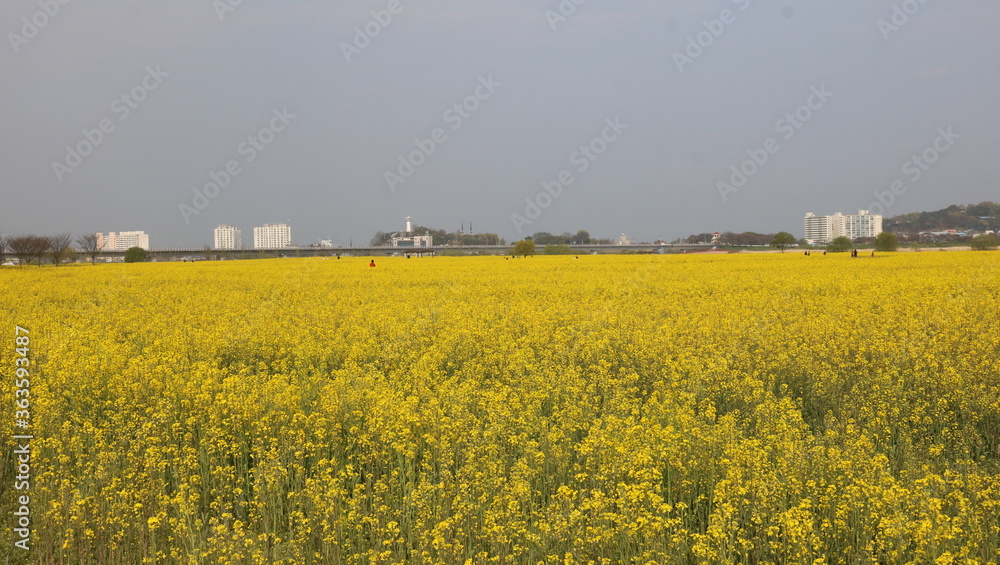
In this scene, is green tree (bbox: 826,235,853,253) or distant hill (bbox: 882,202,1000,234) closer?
green tree (bbox: 826,235,853,253)

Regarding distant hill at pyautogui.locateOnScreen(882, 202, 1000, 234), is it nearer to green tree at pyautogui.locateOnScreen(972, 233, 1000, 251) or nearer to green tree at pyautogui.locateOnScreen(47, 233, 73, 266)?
green tree at pyautogui.locateOnScreen(972, 233, 1000, 251)

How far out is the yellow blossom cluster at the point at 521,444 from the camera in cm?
449

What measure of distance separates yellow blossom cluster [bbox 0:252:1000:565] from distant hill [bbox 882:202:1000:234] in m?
162

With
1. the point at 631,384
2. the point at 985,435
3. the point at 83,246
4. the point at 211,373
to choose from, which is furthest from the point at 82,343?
the point at 83,246

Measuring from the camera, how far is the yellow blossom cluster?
449cm

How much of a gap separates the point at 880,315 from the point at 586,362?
7937 mm

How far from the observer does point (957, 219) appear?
159125 mm

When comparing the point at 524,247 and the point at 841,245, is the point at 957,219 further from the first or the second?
the point at 524,247

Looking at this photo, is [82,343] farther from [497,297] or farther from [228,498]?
[497,297]

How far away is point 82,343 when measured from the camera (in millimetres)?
11562

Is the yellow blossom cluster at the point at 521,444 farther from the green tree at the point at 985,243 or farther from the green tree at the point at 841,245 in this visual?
the green tree at the point at 985,243

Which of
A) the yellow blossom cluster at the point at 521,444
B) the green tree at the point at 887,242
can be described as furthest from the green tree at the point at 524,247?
the yellow blossom cluster at the point at 521,444

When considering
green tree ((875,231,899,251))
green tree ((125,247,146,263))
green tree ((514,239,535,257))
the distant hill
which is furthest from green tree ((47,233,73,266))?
the distant hill

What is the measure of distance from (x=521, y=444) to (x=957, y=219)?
7637 inches
